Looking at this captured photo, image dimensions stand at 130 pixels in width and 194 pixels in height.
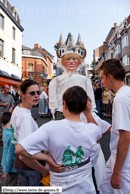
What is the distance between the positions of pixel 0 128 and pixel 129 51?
24.6 meters

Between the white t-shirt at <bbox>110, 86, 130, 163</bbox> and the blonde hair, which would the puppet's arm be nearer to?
the blonde hair

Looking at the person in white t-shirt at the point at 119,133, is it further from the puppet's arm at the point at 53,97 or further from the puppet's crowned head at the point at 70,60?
the puppet's crowned head at the point at 70,60

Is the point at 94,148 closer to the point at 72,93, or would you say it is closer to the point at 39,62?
the point at 72,93

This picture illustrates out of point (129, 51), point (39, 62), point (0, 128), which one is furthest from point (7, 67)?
point (39, 62)

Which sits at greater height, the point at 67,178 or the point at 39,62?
the point at 39,62

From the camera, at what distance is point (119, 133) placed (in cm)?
145

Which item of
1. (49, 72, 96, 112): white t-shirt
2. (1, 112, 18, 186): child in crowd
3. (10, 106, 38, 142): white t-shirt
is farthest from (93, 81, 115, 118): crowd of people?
(10, 106, 38, 142): white t-shirt

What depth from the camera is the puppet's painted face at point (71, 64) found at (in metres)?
3.47

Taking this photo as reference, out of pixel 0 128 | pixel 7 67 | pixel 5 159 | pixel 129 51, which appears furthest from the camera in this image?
pixel 129 51

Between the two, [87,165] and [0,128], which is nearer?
[87,165]

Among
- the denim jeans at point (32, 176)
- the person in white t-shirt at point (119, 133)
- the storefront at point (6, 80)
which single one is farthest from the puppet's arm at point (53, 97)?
the storefront at point (6, 80)

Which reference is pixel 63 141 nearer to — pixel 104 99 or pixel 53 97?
pixel 53 97

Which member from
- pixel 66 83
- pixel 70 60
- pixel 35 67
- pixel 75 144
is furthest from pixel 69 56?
pixel 35 67

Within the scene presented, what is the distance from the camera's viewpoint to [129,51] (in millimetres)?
25359
